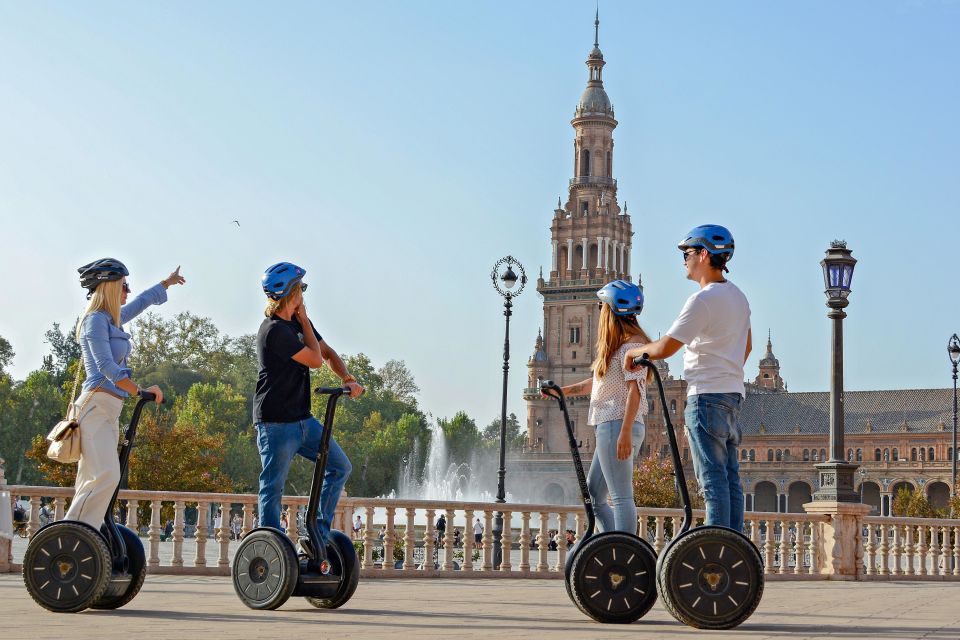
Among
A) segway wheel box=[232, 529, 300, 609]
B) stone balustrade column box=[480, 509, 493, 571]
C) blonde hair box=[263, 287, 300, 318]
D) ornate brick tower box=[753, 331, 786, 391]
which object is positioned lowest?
stone balustrade column box=[480, 509, 493, 571]

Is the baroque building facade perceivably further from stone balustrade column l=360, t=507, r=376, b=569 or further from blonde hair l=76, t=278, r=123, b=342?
blonde hair l=76, t=278, r=123, b=342

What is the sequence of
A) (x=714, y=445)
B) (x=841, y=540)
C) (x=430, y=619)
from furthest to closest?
(x=841, y=540) → (x=430, y=619) → (x=714, y=445)

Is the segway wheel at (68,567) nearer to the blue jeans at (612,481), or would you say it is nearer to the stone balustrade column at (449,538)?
the blue jeans at (612,481)

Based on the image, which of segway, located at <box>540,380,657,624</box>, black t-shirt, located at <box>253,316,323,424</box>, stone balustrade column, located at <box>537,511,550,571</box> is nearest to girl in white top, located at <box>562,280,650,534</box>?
segway, located at <box>540,380,657,624</box>

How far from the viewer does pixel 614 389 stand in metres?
8.42

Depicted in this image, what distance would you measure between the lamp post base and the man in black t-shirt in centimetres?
1251

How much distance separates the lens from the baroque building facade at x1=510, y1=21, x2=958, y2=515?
13162cm

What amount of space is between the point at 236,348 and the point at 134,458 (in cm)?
7803

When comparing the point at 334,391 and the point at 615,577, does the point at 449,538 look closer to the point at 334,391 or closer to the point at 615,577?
the point at 615,577

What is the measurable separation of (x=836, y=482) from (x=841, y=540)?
0.88m

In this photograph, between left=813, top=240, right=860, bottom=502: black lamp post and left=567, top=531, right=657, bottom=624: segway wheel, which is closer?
left=567, top=531, right=657, bottom=624: segway wheel

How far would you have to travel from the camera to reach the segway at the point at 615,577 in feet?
25.2

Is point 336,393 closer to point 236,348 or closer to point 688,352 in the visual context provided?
point 688,352

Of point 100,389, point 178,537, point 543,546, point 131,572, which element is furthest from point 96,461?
point 543,546
